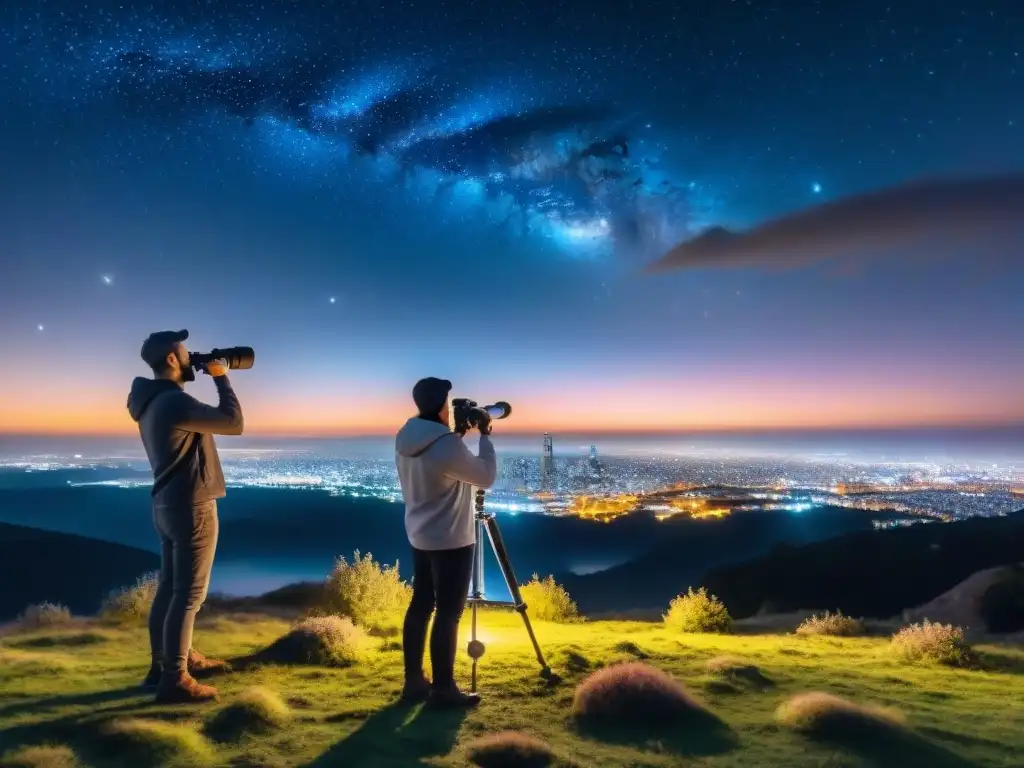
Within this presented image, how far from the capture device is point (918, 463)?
48125 millimetres

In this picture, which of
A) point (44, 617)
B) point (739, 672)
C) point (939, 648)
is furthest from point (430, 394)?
point (44, 617)

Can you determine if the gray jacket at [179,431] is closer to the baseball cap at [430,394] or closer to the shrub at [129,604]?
the baseball cap at [430,394]

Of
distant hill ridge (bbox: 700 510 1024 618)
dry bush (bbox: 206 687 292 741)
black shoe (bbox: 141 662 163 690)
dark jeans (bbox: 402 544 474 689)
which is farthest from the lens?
distant hill ridge (bbox: 700 510 1024 618)

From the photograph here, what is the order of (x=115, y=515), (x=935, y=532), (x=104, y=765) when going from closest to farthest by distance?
(x=104, y=765) < (x=935, y=532) < (x=115, y=515)

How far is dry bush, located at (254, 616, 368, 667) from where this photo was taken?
6215mm

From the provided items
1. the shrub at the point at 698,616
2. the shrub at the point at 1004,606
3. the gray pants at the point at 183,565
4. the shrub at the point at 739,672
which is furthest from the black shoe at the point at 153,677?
the shrub at the point at 1004,606

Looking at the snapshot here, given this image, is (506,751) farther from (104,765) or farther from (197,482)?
(197,482)

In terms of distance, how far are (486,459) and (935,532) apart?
22.0 meters

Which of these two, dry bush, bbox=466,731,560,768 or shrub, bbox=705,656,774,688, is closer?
dry bush, bbox=466,731,560,768

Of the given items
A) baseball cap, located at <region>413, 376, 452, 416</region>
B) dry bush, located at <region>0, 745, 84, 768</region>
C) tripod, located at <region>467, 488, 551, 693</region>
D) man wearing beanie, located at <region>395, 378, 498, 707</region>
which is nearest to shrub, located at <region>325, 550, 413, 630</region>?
tripod, located at <region>467, 488, 551, 693</region>

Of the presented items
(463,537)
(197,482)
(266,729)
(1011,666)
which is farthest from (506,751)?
(1011,666)

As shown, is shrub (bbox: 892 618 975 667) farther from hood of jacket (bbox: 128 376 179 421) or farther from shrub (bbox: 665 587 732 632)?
hood of jacket (bbox: 128 376 179 421)

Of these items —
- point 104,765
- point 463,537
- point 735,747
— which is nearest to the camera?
point 104,765

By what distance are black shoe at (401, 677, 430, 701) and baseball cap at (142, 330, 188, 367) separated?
10.5 ft
